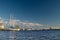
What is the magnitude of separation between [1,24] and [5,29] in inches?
165

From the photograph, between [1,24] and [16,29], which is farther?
[16,29]

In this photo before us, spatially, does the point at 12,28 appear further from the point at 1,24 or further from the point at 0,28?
the point at 1,24

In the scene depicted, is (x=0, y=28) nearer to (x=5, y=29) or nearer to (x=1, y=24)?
(x=5, y=29)

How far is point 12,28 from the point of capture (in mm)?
52656

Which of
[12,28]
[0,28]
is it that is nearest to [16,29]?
[12,28]

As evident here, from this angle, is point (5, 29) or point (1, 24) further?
point (5, 29)

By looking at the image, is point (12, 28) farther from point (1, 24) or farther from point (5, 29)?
point (1, 24)

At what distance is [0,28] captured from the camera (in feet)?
167

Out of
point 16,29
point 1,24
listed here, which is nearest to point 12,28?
point 16,29

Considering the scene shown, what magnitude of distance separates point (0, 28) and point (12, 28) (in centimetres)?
365

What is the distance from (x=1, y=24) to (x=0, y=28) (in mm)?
4959

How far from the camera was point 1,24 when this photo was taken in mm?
46281

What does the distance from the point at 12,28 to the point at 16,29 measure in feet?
4.34

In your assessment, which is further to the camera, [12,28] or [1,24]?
[12,28]
